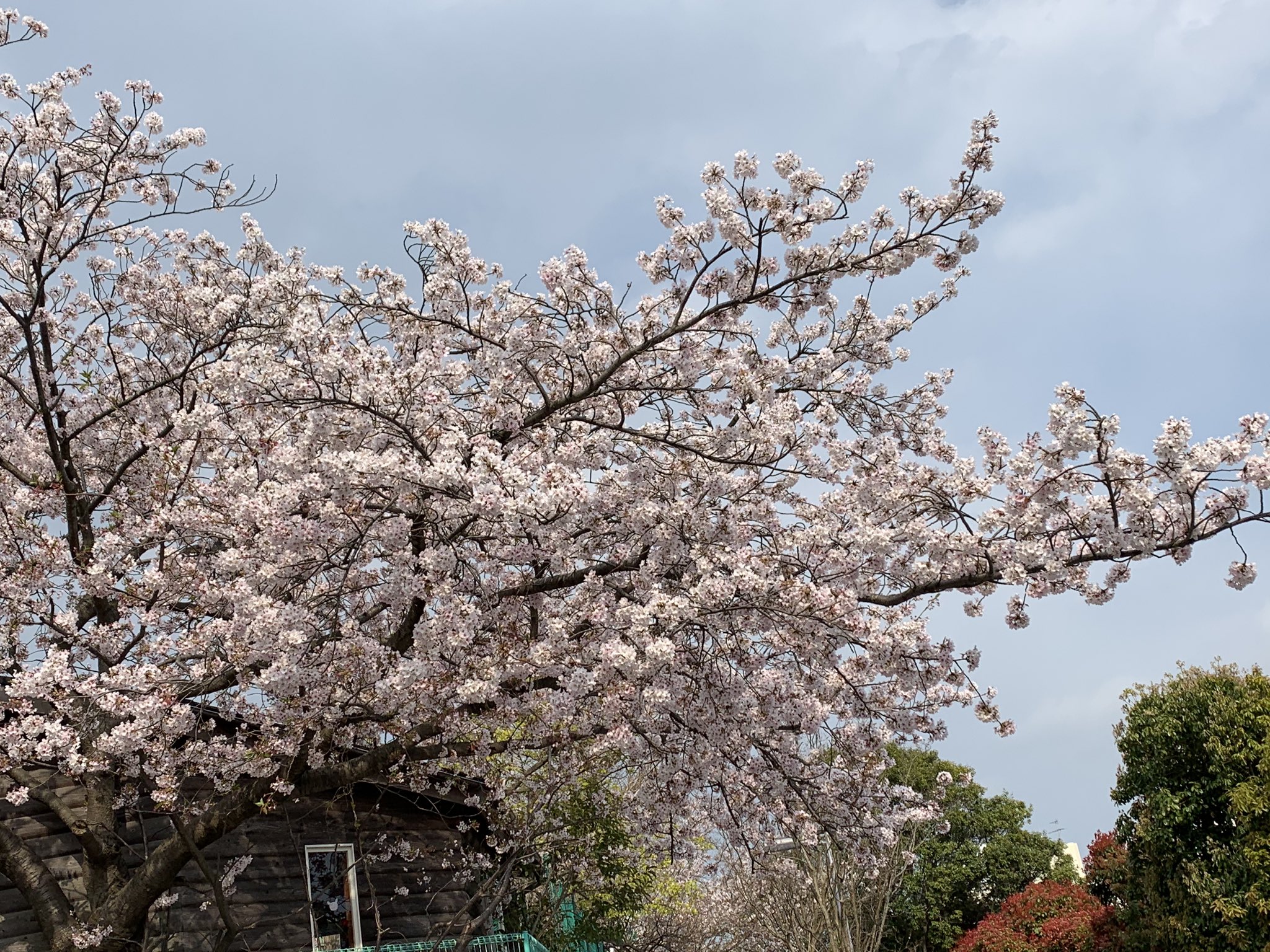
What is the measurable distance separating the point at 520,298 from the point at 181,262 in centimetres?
435

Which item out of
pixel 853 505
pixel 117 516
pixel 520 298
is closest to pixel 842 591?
pixel 853 505

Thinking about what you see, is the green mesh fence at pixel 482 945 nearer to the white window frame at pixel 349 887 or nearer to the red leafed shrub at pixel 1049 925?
the white window frame at pixel 349 887

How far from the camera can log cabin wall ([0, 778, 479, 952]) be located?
9.68m

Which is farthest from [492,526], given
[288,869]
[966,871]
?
[966,871]

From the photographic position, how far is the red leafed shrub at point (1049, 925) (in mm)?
14445

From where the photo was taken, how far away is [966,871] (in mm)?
24297

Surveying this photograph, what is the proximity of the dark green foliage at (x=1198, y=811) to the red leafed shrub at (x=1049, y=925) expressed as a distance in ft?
6.40

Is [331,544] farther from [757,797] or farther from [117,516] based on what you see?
[757,797]

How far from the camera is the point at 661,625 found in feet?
22.9

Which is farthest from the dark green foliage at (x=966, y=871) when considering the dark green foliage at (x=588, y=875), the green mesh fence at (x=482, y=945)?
the green mesh fence at (x=482, y=945)

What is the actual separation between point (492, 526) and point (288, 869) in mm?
6035

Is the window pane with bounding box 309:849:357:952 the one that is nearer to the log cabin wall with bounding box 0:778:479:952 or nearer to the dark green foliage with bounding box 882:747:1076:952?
the log cabin wall with bounding box 0:778:479:952

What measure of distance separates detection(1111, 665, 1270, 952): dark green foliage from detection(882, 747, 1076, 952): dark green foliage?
11310 mm

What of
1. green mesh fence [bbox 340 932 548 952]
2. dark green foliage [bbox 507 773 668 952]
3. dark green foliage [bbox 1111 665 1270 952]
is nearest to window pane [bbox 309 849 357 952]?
green mesh fence [bbox 340 932 548 952]
